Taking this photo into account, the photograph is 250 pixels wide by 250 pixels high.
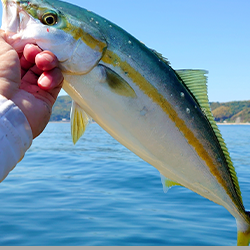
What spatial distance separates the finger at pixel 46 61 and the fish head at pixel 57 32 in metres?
0.09

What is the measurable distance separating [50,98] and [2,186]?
27.9 feet

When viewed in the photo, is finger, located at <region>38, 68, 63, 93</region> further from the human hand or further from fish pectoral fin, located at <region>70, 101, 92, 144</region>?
fish pectoral fin, located at <region>70, 101, 92, 144</region>

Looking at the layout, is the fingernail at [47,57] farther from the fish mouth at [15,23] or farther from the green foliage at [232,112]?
the green foliage at [232,112]

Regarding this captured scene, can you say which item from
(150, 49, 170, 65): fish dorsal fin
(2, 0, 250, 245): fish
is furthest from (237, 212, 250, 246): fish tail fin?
(150, 49, 170, 65): fish dorsal fin

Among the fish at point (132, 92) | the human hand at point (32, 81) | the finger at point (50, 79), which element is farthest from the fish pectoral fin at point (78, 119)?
the finger at point (50, 79)

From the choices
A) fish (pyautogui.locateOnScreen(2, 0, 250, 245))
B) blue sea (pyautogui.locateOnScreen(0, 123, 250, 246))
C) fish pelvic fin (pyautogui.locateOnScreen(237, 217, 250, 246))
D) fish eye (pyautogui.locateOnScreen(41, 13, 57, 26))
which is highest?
fish eye (pyautogui.locateOnScreen(41, 13, 57, 26))

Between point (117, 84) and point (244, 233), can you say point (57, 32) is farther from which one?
point (244, 233)

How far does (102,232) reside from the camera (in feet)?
20.1

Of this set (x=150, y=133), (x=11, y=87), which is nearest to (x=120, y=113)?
(x=150, y=133)

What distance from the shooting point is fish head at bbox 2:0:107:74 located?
231 centimetres

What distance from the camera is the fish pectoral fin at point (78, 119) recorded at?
289 centimetres

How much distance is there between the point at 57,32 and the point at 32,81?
0.43 meters

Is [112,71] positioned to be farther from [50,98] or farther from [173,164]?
[173,164]

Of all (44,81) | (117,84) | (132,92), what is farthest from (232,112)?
(44,81)
